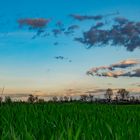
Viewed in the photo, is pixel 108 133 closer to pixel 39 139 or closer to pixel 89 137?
pixel 89 137

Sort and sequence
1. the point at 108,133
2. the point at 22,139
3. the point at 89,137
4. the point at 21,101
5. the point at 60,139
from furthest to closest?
1. the point at 21,101
2. the point at 108,133
3. the point at 89,137
4. the point at 22,139
5. the point at 60,139

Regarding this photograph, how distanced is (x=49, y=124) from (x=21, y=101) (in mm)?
11337

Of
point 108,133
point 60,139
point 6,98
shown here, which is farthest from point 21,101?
point 60,139

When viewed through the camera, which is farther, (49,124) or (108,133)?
(49,124)

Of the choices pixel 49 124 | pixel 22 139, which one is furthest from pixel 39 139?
pixel 49 124

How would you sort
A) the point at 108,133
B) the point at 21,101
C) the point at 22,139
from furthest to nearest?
the point at 21,101 → the point at 108,133 → the point at 22,139

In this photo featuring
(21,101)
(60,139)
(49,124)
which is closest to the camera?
(60,139)

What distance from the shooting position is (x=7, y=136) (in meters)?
3.88

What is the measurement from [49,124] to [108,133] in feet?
4.46

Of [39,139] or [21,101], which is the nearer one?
[39,139]

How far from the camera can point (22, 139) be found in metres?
3.87

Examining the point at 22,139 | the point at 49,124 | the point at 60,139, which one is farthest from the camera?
the point at 49,124

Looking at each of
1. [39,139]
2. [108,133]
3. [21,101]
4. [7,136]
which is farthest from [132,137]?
[21,101]

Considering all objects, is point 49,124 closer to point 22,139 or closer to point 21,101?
point 22,139
